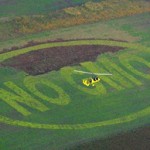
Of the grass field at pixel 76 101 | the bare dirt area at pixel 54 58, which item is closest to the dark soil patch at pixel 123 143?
the grass field at pixel 76 101

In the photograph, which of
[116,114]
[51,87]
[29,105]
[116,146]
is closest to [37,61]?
[51,87]

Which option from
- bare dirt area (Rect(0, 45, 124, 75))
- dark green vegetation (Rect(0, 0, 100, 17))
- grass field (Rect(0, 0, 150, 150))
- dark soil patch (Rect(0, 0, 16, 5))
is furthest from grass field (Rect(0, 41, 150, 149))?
dark soil patch (Rect(0, 0, 16, 5))

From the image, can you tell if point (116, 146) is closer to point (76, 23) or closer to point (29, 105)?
point (29, 105)

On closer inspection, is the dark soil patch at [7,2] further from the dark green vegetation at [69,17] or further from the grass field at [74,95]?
the grass field at [74,95]

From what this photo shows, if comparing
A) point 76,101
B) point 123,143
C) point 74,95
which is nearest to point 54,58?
point 74,95

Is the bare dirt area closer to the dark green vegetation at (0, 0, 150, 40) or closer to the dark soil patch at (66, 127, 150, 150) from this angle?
the dark green vegetation at (0, 0, 150, 40)

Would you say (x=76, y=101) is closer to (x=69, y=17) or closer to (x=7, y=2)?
(x=69, y=17)
